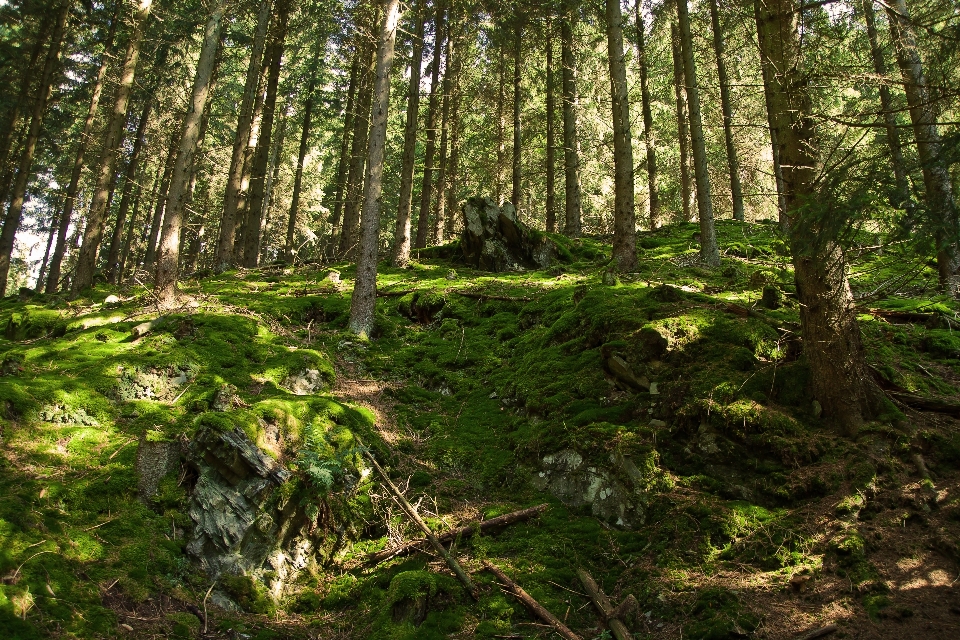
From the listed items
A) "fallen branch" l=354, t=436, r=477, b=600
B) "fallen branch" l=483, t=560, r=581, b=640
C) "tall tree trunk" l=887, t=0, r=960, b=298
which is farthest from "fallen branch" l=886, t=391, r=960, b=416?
"fallen branch" l=354, t=436, r=477, b=600

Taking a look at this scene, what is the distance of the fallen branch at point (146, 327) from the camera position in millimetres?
8375

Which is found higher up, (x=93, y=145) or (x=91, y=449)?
(x=93, y=145)

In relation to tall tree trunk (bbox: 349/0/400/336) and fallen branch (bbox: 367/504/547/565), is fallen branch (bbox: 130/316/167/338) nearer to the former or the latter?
tall tree trunk (bbox: 349/0/400/336)

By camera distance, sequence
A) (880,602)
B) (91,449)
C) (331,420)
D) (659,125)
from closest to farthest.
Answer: (880,602) → (91,449) → (331,420) → (659,125)

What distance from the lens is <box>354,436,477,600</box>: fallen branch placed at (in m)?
5.00

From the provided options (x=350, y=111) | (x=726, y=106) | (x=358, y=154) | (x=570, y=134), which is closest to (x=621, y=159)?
(x=570, y=134)

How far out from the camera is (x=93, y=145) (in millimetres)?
25438

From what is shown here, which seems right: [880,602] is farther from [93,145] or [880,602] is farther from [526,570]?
[93,145]

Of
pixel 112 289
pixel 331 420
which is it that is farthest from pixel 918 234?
pixel 112 289

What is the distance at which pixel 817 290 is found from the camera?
5500 mm

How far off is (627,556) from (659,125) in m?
24.1

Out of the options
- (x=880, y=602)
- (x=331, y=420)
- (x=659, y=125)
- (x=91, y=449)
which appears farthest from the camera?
(x=659, y=125)

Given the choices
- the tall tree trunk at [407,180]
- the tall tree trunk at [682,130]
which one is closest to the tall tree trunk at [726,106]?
the tall tree trunk at [682,130]

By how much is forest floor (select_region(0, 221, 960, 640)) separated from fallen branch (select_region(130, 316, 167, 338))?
0.51 feet
